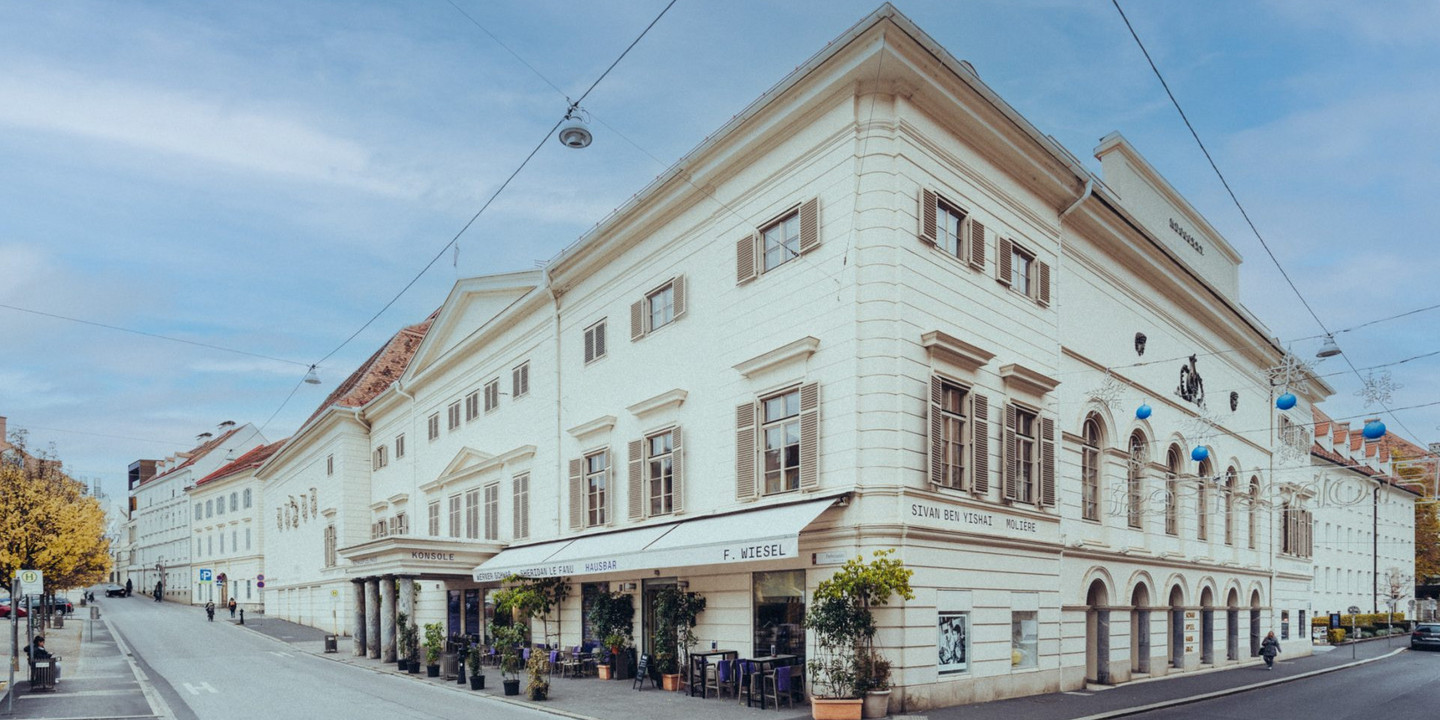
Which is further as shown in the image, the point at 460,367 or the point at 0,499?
the point at 460,367

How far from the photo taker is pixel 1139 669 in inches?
1006

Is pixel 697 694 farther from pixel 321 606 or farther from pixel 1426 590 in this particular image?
pixel 1426 590

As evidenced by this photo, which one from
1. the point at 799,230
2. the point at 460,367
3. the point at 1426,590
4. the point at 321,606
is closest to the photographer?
the point at 799,230

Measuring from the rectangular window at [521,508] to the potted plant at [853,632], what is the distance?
15.4 metres

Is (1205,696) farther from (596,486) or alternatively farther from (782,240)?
(596,486)

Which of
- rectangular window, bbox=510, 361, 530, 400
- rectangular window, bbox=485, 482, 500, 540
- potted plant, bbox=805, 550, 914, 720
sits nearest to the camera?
potted plant, bbox=805, 550, 914, 720

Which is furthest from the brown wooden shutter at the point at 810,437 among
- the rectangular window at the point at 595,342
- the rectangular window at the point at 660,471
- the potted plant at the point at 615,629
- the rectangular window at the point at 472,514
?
the rectangular window at the point at 472,514

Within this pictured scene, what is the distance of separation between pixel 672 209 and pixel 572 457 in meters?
8.25

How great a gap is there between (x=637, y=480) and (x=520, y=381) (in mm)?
8953

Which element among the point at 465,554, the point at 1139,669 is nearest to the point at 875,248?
the point at 1139,669

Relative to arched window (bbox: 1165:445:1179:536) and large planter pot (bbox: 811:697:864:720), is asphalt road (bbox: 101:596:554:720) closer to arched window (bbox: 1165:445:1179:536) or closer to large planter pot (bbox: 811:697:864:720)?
large planter pot (bbox: 811:697:864:720)

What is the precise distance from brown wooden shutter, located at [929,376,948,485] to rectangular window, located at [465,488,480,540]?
2085 cm

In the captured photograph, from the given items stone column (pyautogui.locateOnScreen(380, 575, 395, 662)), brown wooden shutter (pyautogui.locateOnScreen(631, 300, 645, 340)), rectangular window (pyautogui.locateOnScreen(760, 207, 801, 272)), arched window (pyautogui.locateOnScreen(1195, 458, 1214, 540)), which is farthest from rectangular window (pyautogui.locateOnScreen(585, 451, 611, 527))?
arched window (pyautogui.locateOnScreen(1195, 458, 1214, 540))

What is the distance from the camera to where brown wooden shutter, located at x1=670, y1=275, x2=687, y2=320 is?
75.9 feet
